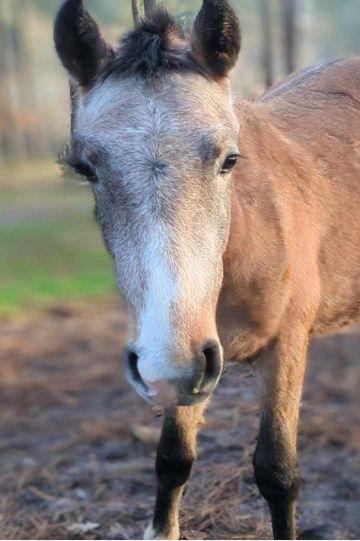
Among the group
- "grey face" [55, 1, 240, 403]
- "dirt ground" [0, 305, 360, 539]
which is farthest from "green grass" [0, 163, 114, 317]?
"grey face" [55, 1, 240, 403]

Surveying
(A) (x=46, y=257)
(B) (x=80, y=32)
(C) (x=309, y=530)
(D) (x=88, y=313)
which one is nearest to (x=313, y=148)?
(B) (x=80, y=32)

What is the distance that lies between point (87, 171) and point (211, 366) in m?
0.87

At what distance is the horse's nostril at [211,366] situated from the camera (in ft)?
8.58

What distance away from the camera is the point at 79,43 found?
309 centimetres

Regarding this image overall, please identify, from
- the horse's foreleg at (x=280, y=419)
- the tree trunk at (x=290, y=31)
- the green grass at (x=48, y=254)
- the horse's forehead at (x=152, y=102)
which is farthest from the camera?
the green grass at (x=48, y=254)

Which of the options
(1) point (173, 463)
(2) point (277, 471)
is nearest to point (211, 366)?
(2) point (277, 471)

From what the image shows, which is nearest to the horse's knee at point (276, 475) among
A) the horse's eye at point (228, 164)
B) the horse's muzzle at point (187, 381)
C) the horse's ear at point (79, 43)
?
the horse's muzzle at point (187, 381)

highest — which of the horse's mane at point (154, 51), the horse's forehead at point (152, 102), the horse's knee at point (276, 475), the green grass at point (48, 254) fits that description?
the horse's mane at point (154, 51)

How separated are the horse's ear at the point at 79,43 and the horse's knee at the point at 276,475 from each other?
1914mm

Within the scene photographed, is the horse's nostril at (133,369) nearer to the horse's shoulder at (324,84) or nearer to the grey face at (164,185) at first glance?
the grey face at (164,185)

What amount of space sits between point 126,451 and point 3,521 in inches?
54.7

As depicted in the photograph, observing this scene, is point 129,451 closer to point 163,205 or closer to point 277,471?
point 277,471

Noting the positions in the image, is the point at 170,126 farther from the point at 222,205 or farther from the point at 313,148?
the point at 313,148

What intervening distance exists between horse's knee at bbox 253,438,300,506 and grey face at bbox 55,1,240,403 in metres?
1.27
